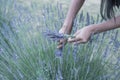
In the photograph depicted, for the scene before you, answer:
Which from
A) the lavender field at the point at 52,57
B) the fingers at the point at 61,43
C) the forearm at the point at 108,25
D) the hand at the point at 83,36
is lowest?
the lavender field at the point at 52,57

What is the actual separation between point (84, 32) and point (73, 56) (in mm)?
234

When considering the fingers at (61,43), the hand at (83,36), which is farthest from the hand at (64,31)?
the hand at (83,36)

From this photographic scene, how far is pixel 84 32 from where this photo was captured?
1448 mm

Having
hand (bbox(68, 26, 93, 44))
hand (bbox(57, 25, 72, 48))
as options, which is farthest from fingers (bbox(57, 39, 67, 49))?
hand (bbox(68, 26, 93, 44))

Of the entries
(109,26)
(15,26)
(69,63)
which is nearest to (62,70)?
(69,63)

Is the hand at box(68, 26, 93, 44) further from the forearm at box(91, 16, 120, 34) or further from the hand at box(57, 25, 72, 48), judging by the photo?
the hand at box(57, 25, 72, 48)

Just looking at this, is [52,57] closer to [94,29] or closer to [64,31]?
[64,31]

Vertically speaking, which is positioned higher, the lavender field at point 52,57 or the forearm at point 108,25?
the forearm at point 108,25

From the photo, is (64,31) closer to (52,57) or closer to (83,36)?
(52,57)

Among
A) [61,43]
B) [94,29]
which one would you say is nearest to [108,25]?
[94,29]

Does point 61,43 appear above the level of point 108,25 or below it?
below

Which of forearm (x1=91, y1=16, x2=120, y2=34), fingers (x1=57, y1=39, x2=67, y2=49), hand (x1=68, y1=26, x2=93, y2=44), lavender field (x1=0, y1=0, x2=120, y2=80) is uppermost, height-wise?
forearm (x1=91, y1=16, x2=120, y2=34)

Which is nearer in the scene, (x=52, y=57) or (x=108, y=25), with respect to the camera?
(x=108, y=25)

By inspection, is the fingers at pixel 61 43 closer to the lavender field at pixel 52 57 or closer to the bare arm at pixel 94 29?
the lavender field at pixel 52 57
